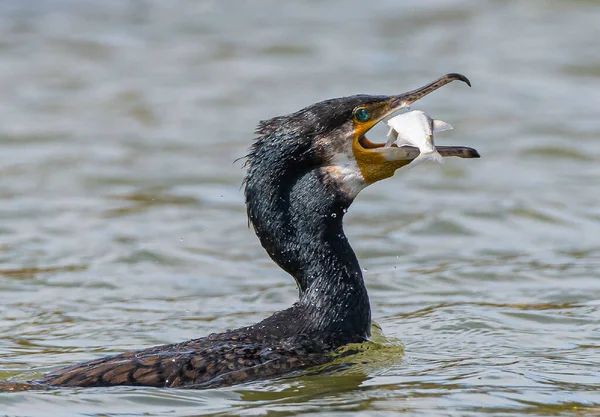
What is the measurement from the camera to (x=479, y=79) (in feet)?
64.6

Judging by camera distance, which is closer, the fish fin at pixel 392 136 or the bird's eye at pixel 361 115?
the bird's eye at pixel 361 115

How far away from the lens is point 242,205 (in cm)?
1497

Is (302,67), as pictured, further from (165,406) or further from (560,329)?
(165,406)

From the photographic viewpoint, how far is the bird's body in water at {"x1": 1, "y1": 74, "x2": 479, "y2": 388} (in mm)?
8672

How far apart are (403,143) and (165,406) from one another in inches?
92.5

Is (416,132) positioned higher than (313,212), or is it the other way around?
(416,132)

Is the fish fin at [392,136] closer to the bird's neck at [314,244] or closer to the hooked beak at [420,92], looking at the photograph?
the hooked beak at [420,92]

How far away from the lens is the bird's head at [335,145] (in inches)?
344

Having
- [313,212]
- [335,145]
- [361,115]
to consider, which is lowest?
[313,212]

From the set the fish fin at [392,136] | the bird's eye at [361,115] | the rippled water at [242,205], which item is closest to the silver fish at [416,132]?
the fish fin at [392,136]

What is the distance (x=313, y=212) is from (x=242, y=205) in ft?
20.0

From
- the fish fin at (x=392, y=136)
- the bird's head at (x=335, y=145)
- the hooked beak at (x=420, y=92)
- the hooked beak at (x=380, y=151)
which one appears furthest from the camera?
the fish fin at (x=392, y=136)

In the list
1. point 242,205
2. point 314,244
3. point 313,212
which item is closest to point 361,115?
point 313,212

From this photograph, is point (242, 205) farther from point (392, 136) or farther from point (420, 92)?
point (420, 92)
